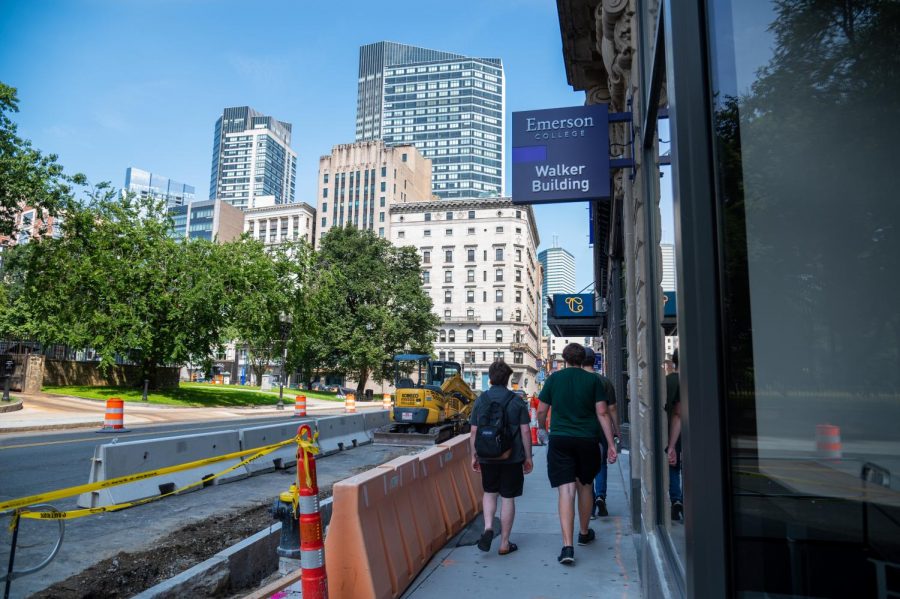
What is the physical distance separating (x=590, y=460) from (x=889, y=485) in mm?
3912

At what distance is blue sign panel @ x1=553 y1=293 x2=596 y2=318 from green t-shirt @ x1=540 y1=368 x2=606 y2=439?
14.9 m

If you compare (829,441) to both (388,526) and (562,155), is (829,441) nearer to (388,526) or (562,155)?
(388,526)

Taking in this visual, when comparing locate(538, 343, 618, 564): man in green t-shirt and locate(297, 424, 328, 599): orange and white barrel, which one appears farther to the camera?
locate(538, 343, 618, 564): man in green t-shirt

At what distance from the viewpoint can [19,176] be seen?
25641mm

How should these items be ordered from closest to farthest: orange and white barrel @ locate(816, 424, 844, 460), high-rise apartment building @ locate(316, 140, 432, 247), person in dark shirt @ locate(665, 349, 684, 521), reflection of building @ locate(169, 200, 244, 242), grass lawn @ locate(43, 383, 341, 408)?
orange and white barrel @ locate(816, 424, 844, 460) → person in dark shirt @ locate(665, 349, 684, 521) → grass lawn @ locate(43, 383, 341, 408) → high-rise apartment building @ locate(316, 140, 432, 247) → reflection of building @ locate(169, 200, 244, 242)

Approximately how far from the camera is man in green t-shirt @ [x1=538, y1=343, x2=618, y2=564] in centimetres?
555

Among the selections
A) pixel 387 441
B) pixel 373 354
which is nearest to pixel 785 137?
pixel 387 441

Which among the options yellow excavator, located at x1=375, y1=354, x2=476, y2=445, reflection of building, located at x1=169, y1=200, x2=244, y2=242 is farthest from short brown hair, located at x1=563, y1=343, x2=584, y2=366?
reflection of building, located at x1=169, y1=200, x2=244, y2=242

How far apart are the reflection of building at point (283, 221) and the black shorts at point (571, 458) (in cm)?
11777

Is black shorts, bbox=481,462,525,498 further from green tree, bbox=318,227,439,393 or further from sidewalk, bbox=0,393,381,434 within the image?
green tree, bbox=318,227,439,393

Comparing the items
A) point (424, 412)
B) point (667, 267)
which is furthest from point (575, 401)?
point (424, 412)

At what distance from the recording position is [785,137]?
1.93 meters

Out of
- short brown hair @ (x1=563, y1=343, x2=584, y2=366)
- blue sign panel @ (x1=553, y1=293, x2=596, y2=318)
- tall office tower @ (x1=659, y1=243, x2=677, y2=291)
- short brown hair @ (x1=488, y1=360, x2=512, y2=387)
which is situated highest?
blue sign panel @ (x1=553, y1=293, x2=596, y2=318)

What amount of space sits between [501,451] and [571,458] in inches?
26.1
